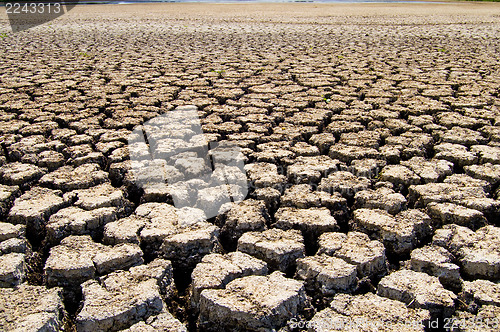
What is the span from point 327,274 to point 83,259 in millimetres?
1054

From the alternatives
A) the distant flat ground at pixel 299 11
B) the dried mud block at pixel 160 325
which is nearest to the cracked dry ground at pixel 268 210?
the dried mud block at pixel 160 325

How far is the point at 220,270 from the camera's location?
1847mm

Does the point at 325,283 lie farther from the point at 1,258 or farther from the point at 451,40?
the point at 451,40

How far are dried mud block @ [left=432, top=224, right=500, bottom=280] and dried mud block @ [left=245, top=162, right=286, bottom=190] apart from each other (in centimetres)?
92

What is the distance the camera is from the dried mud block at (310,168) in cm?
267

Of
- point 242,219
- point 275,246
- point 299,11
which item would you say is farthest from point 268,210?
point 299,11

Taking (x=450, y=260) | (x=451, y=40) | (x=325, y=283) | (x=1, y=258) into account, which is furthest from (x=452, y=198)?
(x=451, y=40)

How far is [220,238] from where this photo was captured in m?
2.24

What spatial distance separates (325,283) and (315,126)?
187 cm

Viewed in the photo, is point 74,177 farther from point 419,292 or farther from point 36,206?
point 419,292

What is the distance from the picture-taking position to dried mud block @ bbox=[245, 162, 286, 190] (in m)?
2.62

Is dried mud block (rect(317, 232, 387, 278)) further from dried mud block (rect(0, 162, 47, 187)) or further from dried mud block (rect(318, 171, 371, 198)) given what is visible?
dried mud block (rect(0, 162, 47, 187))

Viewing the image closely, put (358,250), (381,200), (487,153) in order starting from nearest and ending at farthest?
(358,250) < (381,200) < (487,153)

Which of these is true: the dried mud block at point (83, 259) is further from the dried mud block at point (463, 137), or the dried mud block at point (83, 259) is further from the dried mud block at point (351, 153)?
the dried mud block at point (463, 137)
